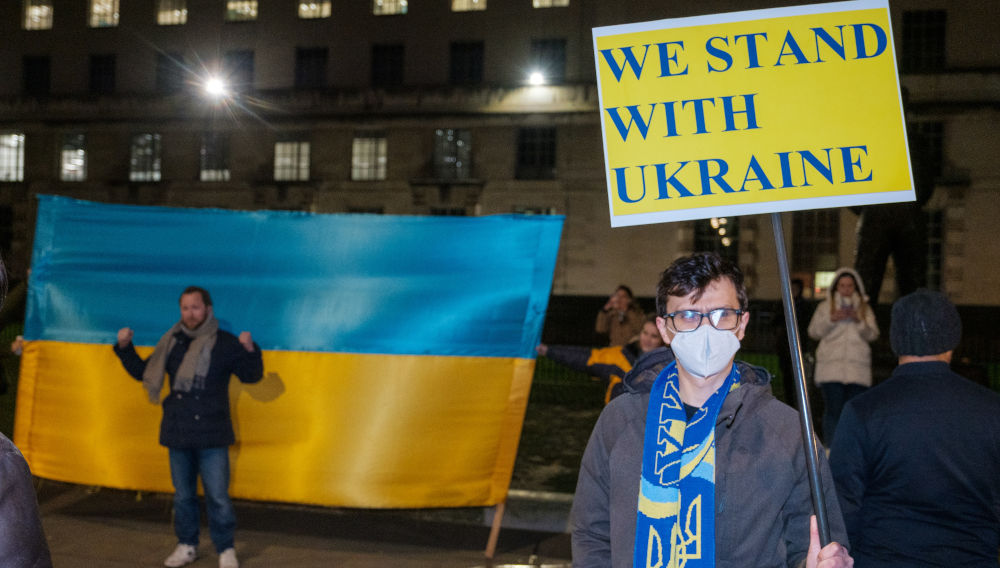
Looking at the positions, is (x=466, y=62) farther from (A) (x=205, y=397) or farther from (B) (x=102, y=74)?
(A) (x=205, y=397)

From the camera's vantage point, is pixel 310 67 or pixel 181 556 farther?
pixel 310 67

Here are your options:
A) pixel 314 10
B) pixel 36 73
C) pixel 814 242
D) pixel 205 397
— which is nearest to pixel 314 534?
pixel 205 397

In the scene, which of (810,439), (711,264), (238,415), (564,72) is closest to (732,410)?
(810,439)

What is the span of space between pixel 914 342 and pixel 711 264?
93 centimetres

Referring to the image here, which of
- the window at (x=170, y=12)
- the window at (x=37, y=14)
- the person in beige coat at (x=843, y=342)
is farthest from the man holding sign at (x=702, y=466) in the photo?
the window at (x=37, y=14)

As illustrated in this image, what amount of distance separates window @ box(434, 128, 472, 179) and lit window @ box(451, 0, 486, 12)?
457 centimetres

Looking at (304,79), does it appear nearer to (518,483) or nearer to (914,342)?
(518,483)

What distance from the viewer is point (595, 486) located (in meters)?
2.37

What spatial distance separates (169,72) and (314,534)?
110ft

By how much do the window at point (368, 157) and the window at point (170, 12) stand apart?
396 inches

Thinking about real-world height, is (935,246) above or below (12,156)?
below

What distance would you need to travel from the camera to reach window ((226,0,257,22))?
1369 inches

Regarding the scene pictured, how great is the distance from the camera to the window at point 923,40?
2850 cm

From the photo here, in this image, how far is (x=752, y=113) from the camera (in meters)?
2.54
